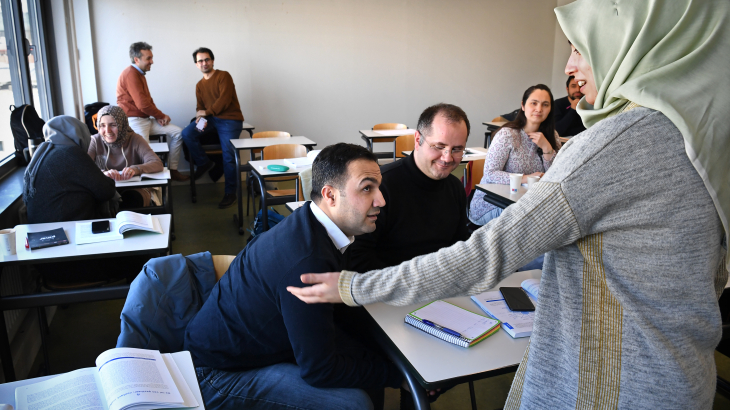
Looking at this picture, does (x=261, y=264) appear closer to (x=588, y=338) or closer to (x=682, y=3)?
(x=588, y=338)

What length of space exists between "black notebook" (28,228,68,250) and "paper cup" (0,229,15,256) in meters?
0.09

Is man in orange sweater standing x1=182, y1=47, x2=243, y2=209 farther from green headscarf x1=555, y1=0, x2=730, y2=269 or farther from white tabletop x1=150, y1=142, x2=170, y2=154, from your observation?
green headscarf x1=555, y1=0, x2=730, y2=269

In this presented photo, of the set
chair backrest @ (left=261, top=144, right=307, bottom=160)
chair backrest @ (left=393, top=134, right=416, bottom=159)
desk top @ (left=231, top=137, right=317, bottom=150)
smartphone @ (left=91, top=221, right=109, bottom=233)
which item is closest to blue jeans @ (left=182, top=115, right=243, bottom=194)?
desk top @ (left=231, top=137, right=317, bottom=150)

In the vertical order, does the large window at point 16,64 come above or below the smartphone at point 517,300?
above

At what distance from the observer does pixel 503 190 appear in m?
3.23

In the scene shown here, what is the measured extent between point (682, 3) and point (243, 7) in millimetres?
6668

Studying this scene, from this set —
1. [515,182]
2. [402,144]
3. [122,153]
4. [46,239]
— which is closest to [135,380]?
[46,239]

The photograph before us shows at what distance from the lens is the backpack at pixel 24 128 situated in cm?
381

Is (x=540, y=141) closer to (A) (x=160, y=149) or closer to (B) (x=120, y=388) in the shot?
(B) (x=120, y=388)

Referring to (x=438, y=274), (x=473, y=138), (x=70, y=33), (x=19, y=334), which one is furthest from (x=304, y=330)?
(x=473, y=138)

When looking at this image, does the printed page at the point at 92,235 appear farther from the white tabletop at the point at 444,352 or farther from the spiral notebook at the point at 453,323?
the spiral notebook at the point at 453,323

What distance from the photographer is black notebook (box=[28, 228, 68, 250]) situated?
225 centimetres

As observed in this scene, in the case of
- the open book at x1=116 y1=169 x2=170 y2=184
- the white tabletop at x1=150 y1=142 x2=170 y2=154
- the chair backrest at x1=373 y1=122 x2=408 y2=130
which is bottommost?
the open book at x1=116 y1=169 x2=170 y2=184

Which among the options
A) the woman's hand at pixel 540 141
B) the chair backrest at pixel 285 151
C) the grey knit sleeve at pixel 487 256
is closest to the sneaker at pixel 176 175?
the chair backrest at pixel 285 151
